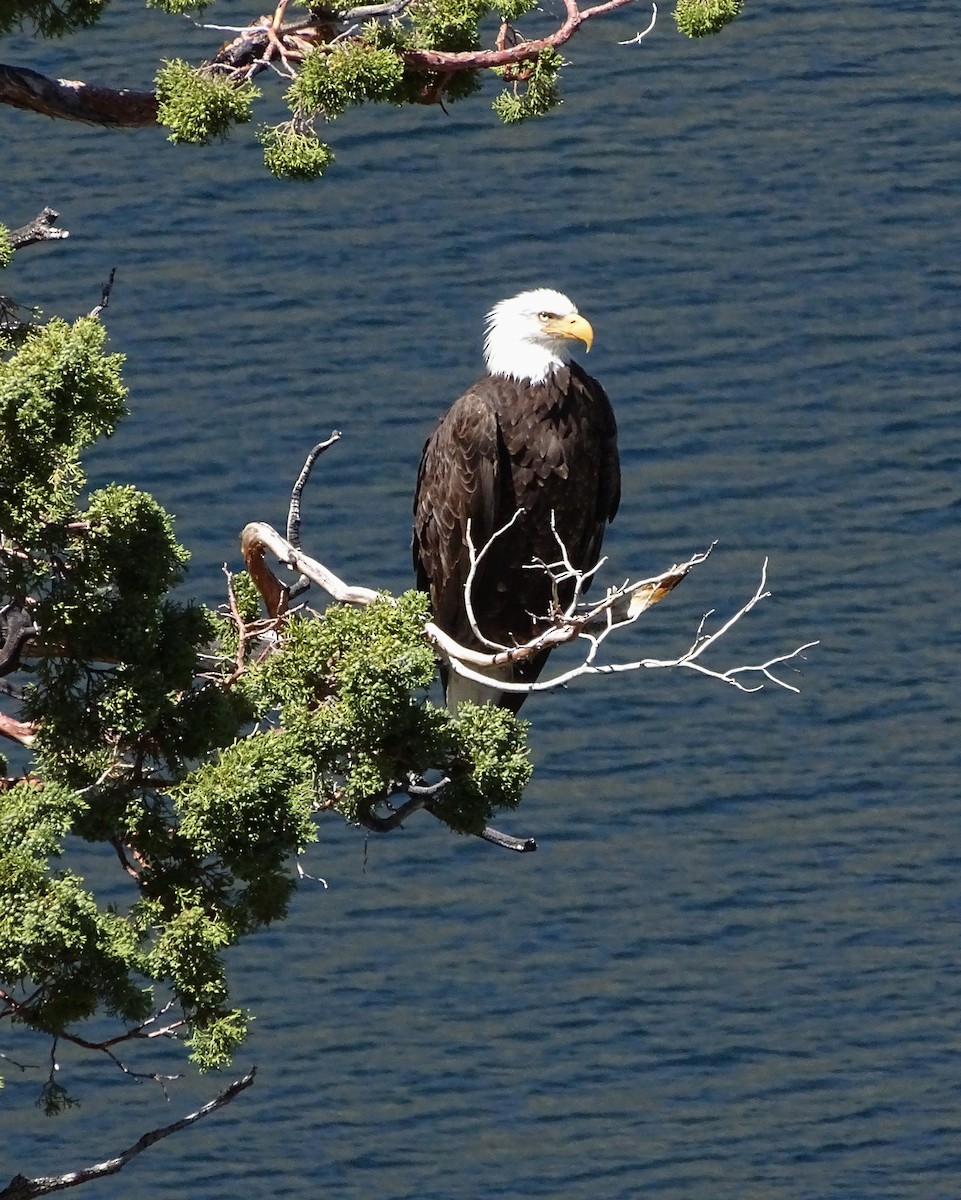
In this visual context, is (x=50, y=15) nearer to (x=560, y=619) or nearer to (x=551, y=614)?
(x=551, y=614)

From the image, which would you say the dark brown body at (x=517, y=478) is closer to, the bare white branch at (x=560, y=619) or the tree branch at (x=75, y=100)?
the bare white branch at (x=560, y=619)

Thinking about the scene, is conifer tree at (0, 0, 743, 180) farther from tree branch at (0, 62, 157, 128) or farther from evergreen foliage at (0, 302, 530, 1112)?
evergreen foliage at (0, 302, 530, 1112)

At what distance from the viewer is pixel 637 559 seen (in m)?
23.0

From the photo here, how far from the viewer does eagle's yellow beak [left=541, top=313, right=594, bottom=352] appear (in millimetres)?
10297

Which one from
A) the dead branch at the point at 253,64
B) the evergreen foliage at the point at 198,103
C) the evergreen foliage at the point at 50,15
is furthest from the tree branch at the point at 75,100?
the evergreen foliage at the point at 50,15

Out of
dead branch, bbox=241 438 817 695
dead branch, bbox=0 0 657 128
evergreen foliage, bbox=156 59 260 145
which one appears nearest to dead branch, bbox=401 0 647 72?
dead branch, bbox=0 0 657 128

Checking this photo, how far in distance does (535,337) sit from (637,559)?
41.6ft

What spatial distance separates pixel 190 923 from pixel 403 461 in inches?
672

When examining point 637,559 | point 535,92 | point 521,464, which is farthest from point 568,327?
point 637,559

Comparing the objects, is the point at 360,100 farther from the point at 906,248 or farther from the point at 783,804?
the point at 906,248

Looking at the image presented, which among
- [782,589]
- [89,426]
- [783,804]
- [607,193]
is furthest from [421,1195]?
[89,426]

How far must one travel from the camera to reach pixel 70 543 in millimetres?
6762

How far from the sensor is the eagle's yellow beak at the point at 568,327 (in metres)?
10.3

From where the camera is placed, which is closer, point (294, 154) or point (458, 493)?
point (294, 154)
